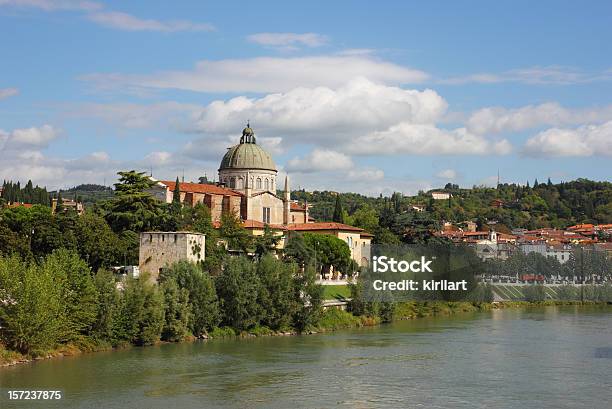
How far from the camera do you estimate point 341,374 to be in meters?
26.4

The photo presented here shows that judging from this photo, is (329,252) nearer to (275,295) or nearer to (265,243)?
(265,243)

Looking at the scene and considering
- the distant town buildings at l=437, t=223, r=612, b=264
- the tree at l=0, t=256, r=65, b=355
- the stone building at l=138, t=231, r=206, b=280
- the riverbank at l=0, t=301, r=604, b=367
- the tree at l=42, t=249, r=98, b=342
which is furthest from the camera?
the distant town buildings at l=437, t=223, r=612, b=264

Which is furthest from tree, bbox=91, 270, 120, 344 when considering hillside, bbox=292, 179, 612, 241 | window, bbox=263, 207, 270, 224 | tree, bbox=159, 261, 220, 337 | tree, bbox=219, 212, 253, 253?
hillside, bbox=292, 179, 612, 241

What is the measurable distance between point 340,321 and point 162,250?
8.26 m

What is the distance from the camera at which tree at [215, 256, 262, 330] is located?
35.5m

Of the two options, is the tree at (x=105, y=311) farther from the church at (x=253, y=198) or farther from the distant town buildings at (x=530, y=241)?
the distant town buildings at (x=530, y=241)

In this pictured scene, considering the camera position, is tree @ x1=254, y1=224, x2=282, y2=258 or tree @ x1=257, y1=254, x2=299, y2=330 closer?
tree @ x1=257, y1=254, x2=299, y2=330

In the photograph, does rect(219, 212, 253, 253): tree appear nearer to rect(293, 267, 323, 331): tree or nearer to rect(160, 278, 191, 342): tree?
rect(293, 267, 323, 331): tree

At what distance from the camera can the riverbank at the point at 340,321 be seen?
27741 millimetres

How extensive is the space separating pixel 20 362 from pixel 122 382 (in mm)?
4322

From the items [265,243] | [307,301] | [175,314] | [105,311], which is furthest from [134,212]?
[105,311]

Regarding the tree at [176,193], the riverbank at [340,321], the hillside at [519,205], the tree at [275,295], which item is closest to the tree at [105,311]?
the riverbank at [340,321]

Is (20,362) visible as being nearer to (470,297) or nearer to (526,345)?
(526,345)

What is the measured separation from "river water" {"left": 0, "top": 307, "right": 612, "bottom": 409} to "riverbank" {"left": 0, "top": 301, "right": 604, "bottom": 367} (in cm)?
54
